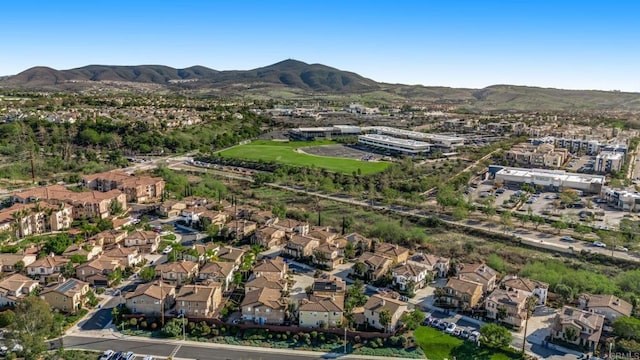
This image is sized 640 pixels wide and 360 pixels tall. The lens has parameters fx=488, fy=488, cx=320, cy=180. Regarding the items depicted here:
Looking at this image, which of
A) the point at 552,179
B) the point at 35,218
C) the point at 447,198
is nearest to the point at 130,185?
the point at 35,218

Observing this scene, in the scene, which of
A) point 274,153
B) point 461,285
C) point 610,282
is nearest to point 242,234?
point 461,285

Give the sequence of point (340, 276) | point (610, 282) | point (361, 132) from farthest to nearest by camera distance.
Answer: point (361, 132) → point (340, 276) → point (610, 282)

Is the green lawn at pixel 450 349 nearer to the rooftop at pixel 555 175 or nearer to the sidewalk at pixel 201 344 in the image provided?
the sidewalk at pixel 201 344

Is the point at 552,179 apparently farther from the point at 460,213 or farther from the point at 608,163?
the point at 460,213

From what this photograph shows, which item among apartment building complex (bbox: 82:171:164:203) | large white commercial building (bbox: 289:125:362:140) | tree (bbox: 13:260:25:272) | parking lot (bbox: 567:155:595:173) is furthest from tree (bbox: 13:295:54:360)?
large white commercial building (bbox: 289:125:362:140)

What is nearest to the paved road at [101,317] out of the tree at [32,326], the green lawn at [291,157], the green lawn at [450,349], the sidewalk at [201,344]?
the sidewalk at [201,344]

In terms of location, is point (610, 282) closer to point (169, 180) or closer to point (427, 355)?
point (427, 355)

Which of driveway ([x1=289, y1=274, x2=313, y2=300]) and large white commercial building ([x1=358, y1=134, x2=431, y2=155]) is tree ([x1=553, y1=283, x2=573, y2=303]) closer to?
driveway ([x1=289, y1=274, x2=313, y2=300])
